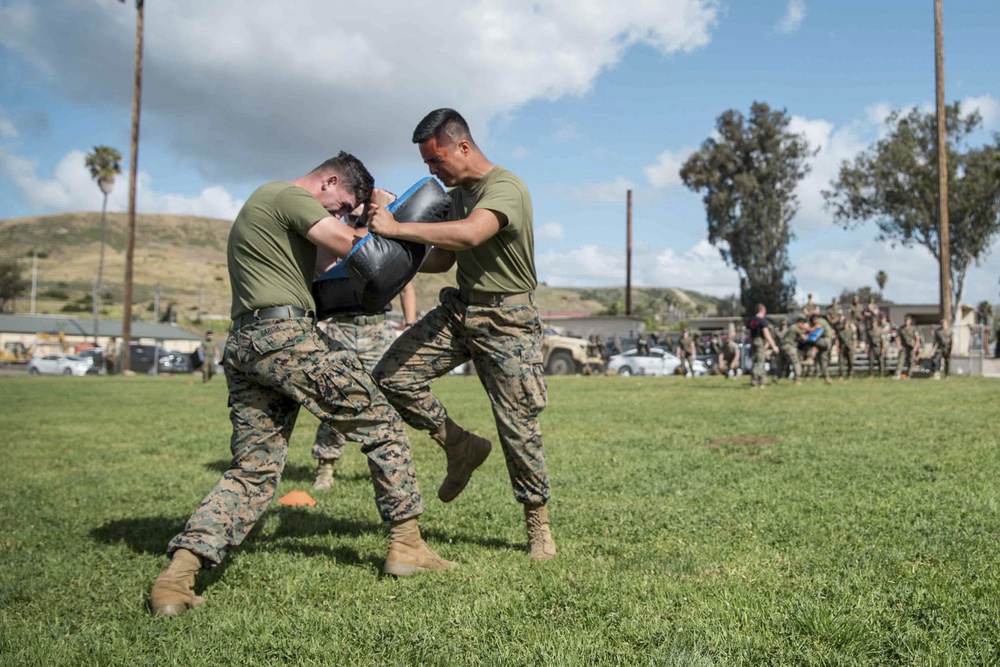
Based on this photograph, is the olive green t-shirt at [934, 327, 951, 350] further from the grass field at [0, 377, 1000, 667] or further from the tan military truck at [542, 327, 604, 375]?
the grass field at [0, 377, 1000, 667]

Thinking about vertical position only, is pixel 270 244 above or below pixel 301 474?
above

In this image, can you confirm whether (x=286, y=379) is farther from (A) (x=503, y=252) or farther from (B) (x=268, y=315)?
(A) (x=503, y=252)

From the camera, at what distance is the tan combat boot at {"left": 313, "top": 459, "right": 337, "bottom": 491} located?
20.6ft

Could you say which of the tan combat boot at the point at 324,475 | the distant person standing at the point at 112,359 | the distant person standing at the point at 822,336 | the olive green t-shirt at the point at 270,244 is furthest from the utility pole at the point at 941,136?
the distant person standing at the point at 112,359

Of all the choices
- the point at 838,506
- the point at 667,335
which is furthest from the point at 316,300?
the point at 667,335

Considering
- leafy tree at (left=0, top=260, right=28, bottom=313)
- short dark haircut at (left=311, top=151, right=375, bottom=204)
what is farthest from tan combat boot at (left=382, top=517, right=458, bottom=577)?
leafy tree at (left=0, top=260, right=28, bottom=313)

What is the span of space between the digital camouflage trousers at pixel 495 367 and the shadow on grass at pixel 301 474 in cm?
248

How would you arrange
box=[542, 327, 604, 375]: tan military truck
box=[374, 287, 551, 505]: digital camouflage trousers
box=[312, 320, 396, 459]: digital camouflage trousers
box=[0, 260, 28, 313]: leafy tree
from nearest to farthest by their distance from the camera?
box=[374, 287, 551, 505]: digital camouflage trousers
box=[312, 320, 396, 459]: digital camouflage trousers
box=[542, 327, 604, 375]: tan military truck
box=[0, 260, 28, 313]: leafy tree

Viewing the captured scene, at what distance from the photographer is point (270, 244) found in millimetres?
3738

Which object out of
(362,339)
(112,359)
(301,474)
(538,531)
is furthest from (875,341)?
(112,359)

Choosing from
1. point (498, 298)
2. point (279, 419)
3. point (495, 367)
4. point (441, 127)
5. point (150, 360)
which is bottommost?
point (150, 360)

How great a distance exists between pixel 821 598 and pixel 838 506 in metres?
1.95

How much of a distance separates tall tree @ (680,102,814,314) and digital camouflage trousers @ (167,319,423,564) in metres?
51.7

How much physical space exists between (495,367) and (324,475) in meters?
2.85
